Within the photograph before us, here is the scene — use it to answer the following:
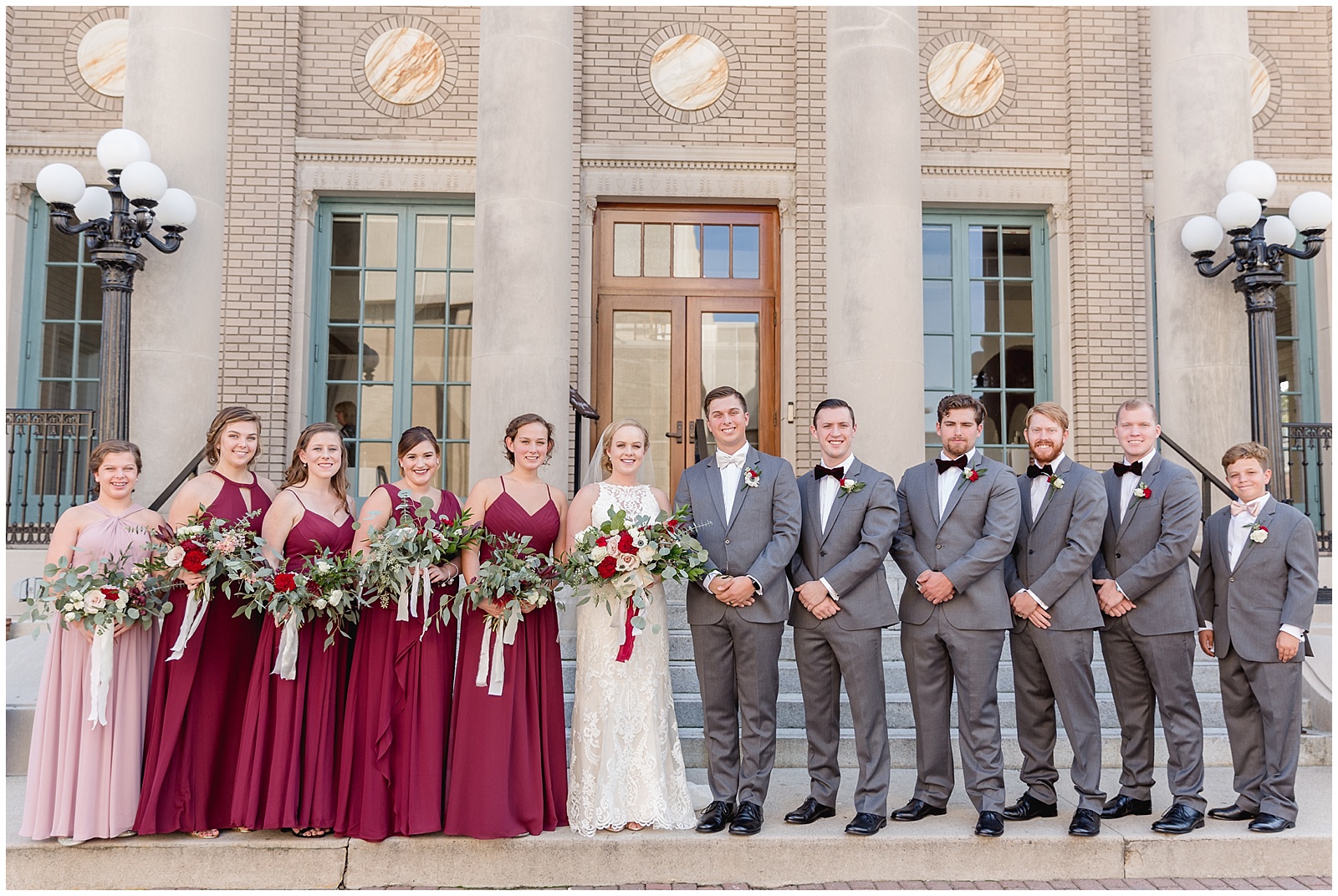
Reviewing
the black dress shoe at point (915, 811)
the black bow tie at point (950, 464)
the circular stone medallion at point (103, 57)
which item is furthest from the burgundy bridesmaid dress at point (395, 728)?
the circular stone medallion at point (103, 57)

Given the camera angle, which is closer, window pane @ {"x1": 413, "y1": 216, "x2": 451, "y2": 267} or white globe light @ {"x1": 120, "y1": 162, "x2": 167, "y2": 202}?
white globe light @ {"x1": 120, "y1": 162, "x2": 167, "y2": 202}

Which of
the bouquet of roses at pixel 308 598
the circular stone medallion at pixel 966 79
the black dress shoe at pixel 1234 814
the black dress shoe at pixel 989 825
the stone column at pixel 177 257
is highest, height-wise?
the circular stone medallion at pixel 966 79

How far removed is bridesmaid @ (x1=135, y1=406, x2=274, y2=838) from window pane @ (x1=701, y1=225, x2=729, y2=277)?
21.2 feet

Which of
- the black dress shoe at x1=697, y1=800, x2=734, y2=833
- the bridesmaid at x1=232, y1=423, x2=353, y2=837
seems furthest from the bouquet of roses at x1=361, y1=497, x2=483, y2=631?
the black dress shoe at x1=697, y1=800, x2=734, y2=833

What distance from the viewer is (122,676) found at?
4996mm

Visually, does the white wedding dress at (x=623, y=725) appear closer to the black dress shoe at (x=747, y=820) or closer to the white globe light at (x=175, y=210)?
the black dress shoe at (x=747, y=820)

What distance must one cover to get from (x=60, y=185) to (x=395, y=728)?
199 inches

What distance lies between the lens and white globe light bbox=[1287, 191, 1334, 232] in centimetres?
834

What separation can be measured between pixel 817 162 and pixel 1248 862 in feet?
25.7

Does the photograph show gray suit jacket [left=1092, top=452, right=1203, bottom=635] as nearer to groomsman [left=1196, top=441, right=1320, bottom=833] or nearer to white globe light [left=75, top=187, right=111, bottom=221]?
groomsman [left=1196, top=441, right=1320, bottom=833]

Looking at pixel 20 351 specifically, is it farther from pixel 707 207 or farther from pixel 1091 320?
pixel 1091 320

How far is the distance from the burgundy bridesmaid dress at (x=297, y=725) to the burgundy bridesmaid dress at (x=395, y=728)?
10 cm

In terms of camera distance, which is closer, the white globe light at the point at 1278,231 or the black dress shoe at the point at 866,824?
the black dress shoe at the point at 866,824

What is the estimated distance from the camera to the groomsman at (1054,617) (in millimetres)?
5191
